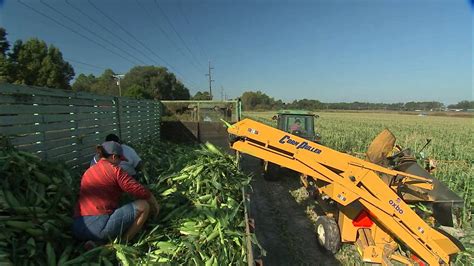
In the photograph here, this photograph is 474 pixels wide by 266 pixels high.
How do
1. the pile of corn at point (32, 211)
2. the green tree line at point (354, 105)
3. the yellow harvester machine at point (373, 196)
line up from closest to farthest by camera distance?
the pile of corn at point (32, 211) → the yellow harvester machine at point (373, 196) → the green tree line at point (354, 105)

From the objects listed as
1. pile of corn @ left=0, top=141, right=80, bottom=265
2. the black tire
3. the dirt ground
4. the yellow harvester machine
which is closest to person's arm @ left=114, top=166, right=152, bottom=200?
pile of corn @ left=0, top=141, right=80, bottom=265

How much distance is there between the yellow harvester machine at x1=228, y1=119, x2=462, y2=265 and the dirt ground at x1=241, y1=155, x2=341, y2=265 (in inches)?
13.0

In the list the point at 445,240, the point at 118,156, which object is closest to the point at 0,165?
the point at 118,156

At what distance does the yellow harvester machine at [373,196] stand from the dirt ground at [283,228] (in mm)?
331

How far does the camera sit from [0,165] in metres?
3.28

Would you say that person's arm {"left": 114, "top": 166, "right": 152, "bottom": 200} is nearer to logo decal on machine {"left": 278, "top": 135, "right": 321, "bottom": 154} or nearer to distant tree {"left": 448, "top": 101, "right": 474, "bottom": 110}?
logo decal on machine {"left": 278, "top": 135, "right": 321, "bottom": 154}

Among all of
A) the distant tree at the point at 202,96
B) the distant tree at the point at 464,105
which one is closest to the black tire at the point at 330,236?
the distant tree at the point at 202,96

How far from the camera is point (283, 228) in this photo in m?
6.07

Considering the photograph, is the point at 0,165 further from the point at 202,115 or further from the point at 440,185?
the point at 202,115

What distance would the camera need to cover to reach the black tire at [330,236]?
4.92 metres

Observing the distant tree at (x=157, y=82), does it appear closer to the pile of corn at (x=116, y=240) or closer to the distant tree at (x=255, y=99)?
the distant tree at (x=255, y=99)

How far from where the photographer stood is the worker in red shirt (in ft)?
10.3

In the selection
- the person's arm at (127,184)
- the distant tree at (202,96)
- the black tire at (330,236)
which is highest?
the distant tree at (202,96)

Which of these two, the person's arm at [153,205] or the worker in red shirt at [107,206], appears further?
the person's arm at [153,205]
